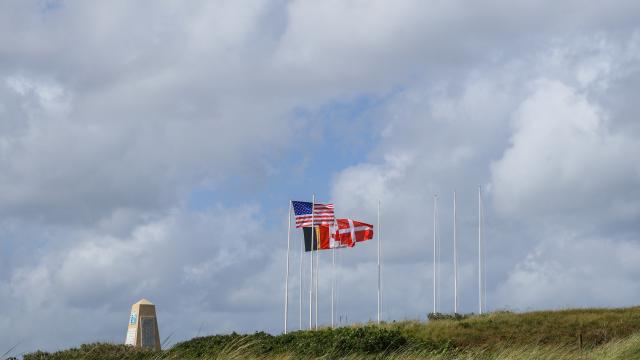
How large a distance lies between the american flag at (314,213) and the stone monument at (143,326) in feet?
41.0

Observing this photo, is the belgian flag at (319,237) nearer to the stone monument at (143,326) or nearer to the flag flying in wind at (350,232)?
the flag flying in wind at (350,232)

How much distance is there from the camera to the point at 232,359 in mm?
20000

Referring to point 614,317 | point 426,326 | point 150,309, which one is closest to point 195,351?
point 150,309

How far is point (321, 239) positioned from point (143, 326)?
14.8m

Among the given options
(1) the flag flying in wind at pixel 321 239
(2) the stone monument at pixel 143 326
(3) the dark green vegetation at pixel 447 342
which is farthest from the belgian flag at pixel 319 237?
(2) the stone monument at pixel 143 326

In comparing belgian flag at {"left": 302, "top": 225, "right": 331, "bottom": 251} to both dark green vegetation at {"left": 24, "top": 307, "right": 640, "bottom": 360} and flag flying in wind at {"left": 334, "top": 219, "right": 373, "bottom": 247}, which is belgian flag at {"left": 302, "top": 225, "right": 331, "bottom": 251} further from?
dark green vegetation at {"left": 24, "top": 307, "right": 640, "bottom": 360}

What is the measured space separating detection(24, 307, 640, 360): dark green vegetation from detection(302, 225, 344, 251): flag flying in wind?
631cm

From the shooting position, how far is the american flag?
161 feet


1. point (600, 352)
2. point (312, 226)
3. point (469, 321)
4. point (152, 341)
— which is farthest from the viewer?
point (312, 226)

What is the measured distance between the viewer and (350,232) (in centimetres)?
5091

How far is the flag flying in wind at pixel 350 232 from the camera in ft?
166

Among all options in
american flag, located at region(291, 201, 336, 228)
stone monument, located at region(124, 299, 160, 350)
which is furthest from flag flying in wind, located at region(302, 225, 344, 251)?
stone monument, located at region(124, 299, 160, 350)

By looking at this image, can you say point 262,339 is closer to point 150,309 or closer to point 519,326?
point 150,309

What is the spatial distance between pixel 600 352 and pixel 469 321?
64.4 ft
